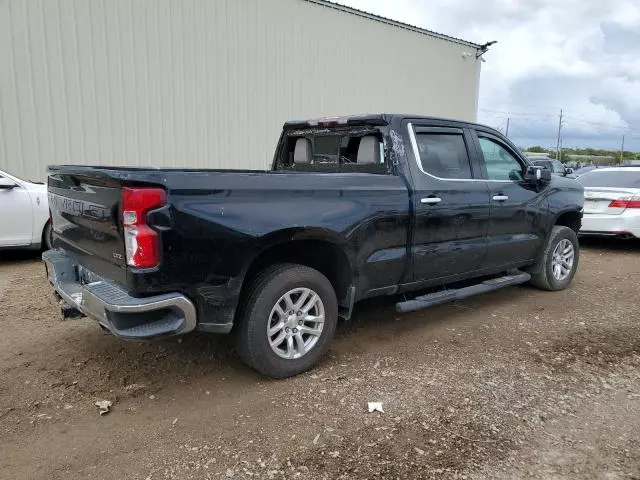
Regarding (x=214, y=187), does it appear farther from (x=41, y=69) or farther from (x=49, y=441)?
(x=41, y=69)

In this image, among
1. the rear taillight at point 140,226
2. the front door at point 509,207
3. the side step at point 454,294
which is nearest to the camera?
the rear taillight at point 140,226

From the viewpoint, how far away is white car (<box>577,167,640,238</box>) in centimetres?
849

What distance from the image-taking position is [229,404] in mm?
3395

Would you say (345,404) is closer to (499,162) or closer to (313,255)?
(313,255)

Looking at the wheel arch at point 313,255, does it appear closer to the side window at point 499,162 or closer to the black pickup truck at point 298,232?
the black pickup truck at point 298,232

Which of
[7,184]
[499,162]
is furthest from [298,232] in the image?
[7,184]

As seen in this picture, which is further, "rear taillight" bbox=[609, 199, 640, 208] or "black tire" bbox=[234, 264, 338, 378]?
"rear taillight" bbox=[609, 199, 640, 208]

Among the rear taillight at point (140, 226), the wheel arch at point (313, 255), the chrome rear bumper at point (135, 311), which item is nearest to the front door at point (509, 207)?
the wheel arch at point (313, 255)

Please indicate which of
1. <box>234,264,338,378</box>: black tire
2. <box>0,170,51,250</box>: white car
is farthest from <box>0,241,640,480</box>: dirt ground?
<box>0,170,51,250</box>: white car

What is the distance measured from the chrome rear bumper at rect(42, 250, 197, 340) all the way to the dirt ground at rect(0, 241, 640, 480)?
0.58 metres

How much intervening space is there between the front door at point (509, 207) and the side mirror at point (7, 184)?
6049mm

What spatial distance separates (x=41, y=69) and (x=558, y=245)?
8.61 metres

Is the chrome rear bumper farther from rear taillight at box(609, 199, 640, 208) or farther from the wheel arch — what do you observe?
rear taillight at box(609, 199, 640, 208)

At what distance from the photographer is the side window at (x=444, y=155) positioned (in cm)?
454
